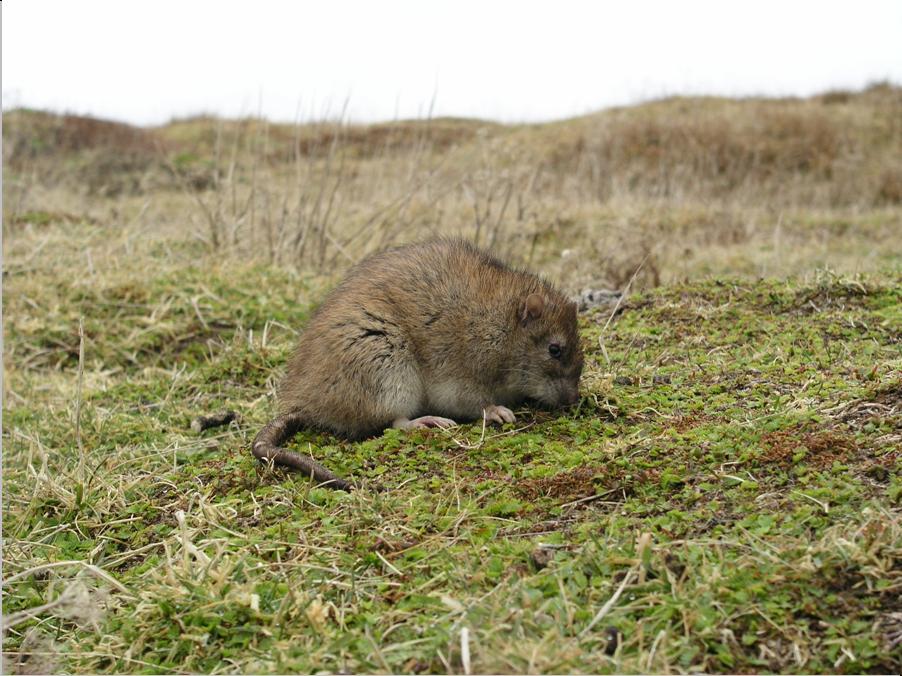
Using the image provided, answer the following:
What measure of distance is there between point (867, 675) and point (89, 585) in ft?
9.21

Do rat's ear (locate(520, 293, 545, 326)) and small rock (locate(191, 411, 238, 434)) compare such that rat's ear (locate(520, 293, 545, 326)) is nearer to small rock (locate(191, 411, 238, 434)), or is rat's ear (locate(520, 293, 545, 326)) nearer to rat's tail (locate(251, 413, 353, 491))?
rat's tail (locate(251, 413, 353, 491))

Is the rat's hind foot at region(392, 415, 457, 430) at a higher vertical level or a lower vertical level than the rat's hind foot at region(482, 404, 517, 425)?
lower

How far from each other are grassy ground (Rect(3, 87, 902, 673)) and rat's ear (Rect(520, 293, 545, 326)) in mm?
490

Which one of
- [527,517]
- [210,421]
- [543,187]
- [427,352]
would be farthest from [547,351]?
[543,187]

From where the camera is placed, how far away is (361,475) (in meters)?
4.04

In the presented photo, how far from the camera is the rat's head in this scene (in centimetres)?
472

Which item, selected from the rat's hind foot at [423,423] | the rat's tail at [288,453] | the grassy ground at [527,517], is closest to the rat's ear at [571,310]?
the grassy ground at [527,517]

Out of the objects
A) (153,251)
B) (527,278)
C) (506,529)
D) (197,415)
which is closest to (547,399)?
(527,278)

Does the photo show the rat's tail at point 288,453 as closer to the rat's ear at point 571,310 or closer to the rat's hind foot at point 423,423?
the rat's hind foot at point 423,423

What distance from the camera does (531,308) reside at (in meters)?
4.81

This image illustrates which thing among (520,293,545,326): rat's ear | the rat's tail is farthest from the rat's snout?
the rat's tail

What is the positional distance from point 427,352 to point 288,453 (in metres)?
1.01

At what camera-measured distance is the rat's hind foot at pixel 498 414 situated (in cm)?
457

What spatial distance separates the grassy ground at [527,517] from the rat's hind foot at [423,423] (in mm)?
115
